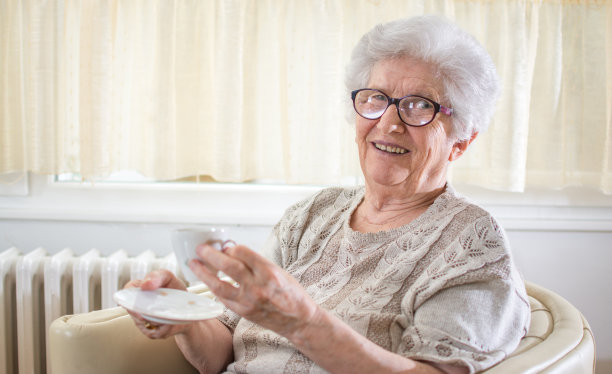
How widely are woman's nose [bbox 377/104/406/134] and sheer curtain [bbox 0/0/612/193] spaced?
0.71 m

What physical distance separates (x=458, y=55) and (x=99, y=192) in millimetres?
1521

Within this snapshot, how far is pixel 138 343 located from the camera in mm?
1272

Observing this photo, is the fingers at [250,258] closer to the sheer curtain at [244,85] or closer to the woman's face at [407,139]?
the woman's face at [407,139]

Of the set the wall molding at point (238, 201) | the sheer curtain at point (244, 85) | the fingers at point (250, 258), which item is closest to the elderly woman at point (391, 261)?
the fingers at point (250, 258)

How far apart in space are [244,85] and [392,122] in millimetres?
897

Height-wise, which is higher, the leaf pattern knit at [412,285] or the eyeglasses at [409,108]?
the eyeglasses at [409,108]

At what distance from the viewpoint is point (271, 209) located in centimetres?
216

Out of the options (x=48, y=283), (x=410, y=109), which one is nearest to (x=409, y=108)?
(x=410, y=109)

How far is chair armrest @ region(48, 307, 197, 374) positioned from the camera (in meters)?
1.22

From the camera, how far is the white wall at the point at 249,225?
2123 mm

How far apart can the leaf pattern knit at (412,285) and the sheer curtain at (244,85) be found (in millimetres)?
650

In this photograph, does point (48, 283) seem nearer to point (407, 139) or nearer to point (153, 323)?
point (153, 323)

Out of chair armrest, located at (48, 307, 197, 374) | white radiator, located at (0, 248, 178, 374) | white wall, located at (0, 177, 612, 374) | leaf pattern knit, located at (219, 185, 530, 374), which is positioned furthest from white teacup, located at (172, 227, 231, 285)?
white wall, located at (0, 177, 612, 374)

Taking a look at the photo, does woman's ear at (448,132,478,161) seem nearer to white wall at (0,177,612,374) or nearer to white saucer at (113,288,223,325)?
white saucer at (113,288,223,325)
